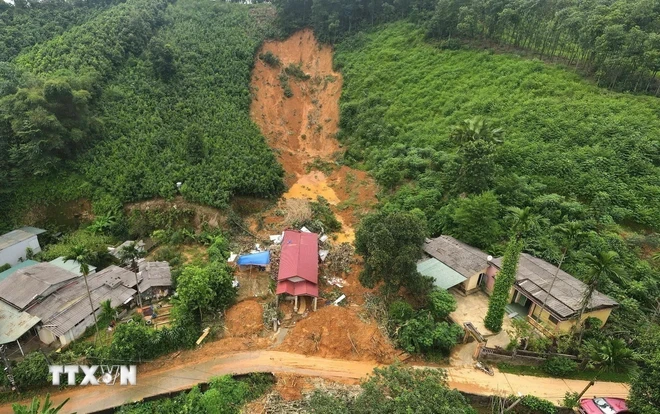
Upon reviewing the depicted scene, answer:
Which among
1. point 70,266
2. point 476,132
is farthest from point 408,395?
point 70,266

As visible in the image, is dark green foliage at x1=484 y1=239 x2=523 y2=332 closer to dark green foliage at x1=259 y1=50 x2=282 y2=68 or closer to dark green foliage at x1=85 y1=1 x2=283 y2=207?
dark green foliage at x1=85 y1=1 x2=283 y2=207

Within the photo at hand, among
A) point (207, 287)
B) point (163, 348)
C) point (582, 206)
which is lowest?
point (163, 348)

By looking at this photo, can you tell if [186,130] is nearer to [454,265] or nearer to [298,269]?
[298,269]

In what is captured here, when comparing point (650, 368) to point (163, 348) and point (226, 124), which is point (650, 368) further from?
point (226, 124)

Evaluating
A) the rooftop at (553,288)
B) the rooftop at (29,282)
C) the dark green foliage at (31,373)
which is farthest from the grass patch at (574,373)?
the rooftop at (29,282)

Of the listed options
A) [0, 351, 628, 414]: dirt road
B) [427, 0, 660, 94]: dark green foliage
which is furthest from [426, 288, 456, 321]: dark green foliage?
[427, 0, 660, 94]: dark green foliage

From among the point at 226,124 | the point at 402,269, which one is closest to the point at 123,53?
the point at 226,124
